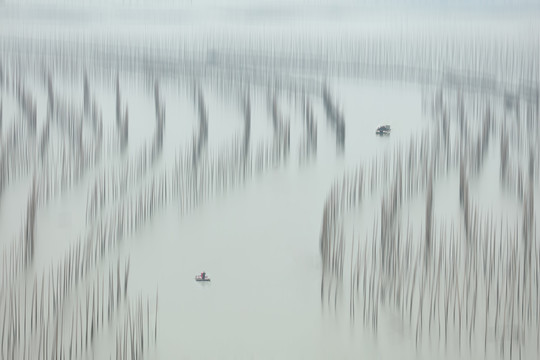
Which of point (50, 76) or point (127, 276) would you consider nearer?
point (127, 276)

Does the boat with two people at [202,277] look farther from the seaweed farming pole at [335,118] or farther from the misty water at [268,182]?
the seaweed farming pole at [335,118]

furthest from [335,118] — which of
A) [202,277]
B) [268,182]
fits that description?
[202,277]

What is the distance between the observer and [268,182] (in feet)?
4.00

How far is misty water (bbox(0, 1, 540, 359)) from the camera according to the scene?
1.15 m

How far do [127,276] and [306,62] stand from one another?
654mm

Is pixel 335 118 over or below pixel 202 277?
over

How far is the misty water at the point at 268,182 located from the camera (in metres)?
1.15

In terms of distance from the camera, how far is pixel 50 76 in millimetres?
1278

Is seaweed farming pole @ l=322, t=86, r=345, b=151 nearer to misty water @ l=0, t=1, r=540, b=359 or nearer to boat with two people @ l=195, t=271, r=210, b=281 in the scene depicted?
misty water @ l=0, t=1, r=540, b=359

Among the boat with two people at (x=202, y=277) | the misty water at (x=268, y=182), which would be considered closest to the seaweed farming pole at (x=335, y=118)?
the misty water at (x=268, y=182)

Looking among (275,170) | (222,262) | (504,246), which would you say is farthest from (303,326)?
(504,246)

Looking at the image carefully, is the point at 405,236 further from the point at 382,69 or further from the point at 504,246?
the point at 382,69

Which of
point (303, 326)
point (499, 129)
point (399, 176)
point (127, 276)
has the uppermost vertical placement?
point (499, 129)

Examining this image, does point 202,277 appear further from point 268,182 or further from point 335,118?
point 335,118
